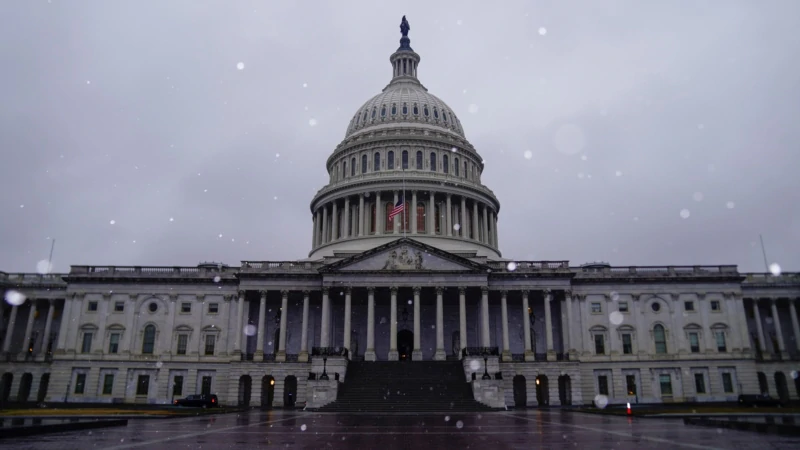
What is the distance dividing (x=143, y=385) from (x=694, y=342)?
190 ft

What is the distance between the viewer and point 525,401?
58000 millimetres

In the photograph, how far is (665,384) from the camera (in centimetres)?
6091

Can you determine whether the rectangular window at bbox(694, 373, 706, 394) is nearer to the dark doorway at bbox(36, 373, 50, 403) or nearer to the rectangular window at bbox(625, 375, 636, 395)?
the rectangular window at bbox(625, 375, 636, 395)

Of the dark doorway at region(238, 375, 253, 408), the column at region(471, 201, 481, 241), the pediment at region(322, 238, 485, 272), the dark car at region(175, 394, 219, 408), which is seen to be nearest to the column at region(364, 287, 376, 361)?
the pediment at region(322, 238, 485, 272)

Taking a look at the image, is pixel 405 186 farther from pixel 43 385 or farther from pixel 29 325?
pixel 43 385

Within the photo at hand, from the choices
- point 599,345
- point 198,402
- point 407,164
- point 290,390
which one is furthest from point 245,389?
point 407,164

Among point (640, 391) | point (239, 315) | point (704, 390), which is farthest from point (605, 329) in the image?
point (239, 315)

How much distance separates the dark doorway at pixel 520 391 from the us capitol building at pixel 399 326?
12 cm

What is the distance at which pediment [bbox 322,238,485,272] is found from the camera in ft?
195

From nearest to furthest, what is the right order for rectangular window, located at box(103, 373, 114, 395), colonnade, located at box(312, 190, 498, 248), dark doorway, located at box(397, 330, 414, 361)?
rectangular window, located at box(103, 373, 114, 395) → dark doorway, located at box(397, 330, 414, 361) → colonnade, located at box(312, 190, 498, 248)

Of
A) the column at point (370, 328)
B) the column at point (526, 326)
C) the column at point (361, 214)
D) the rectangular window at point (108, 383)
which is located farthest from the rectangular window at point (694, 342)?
the rectangular window at point (108, 383)

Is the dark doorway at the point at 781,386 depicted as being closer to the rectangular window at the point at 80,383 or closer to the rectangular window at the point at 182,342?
the rectangular window at the point at 182,342

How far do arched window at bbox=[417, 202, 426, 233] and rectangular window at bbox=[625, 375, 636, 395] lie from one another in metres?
30.1

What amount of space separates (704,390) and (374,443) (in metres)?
53.6
